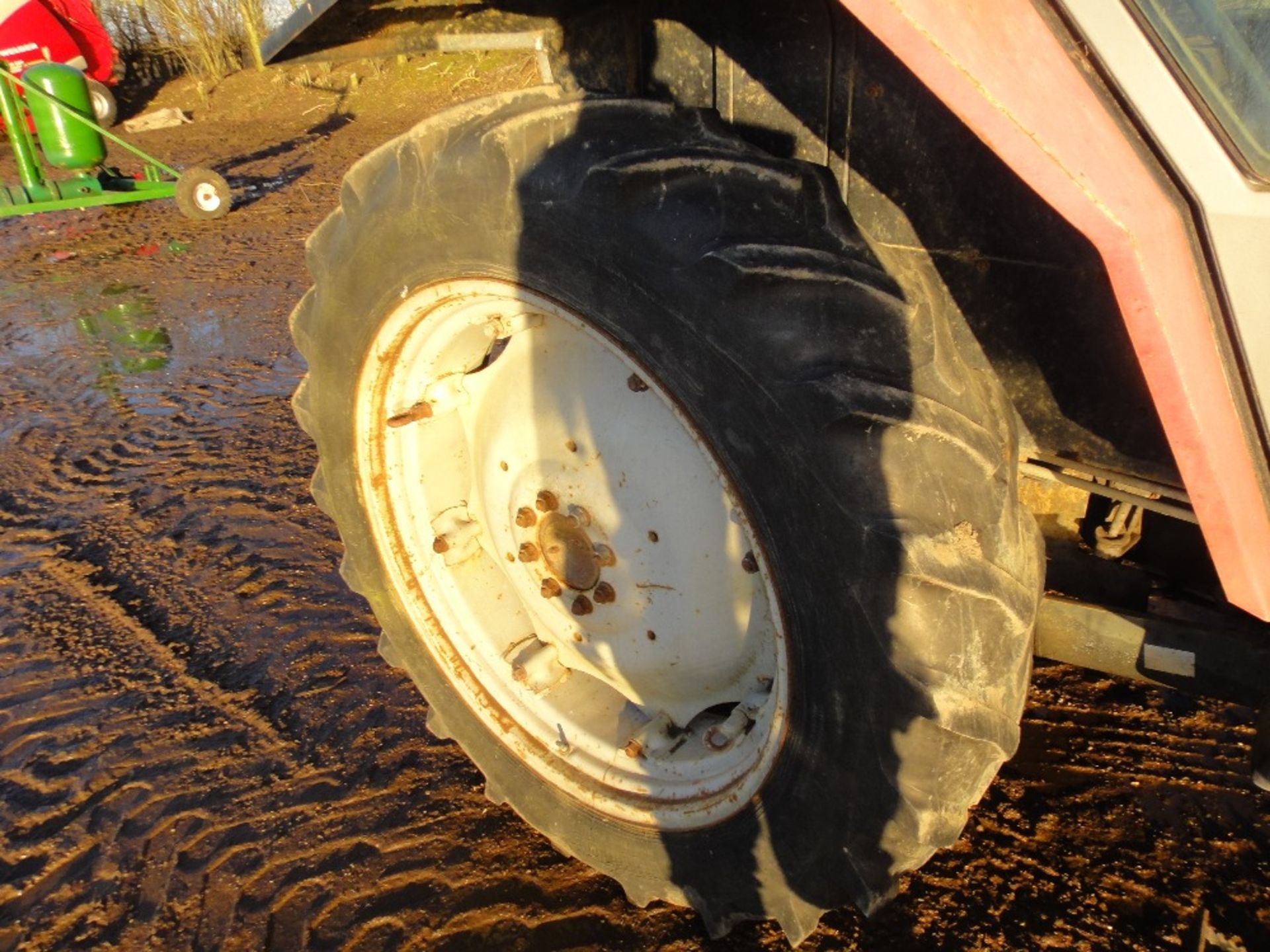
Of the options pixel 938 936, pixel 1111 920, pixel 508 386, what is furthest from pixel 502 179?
pixel 1111 920

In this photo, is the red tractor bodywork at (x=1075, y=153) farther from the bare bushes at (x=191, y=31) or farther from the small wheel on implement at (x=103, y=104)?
the bare bushes at (x=191, y=31)

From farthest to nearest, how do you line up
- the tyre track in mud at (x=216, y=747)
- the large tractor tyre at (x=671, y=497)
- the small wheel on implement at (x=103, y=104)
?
the small wheel on implement at (x=103, y=104) → the tyre track in mud at (x=216, y=747) → the large tractor tyre at (x=671, y=497)

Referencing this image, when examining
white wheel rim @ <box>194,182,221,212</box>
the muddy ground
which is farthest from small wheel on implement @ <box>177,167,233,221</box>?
the muddy ground

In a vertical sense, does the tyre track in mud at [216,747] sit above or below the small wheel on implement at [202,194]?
below

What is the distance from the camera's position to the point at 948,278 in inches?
54.6

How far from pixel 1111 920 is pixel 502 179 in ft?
5.77

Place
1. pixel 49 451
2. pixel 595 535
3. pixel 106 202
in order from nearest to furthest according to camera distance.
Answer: pixel 595 535, pixel 49 451, pixel 106 202

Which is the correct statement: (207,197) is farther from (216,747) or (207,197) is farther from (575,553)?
(575,553)

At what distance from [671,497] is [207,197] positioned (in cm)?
738

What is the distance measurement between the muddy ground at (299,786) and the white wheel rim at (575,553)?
0.39m

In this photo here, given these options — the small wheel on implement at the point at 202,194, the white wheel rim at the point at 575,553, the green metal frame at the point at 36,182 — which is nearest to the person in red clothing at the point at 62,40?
the green metal frame at the point at 36,182

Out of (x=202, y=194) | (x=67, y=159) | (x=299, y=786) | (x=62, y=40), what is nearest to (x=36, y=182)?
(x=67, y=159)

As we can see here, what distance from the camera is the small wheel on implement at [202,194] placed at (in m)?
7.64

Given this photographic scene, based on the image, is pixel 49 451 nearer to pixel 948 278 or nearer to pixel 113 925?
pixel 113 925
